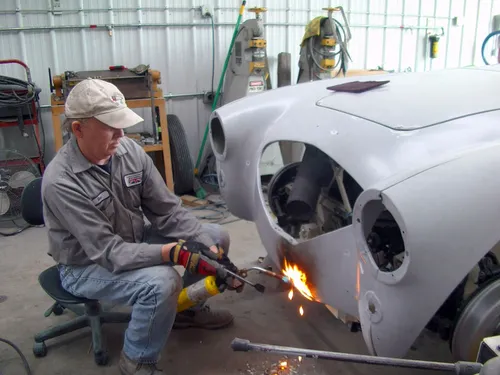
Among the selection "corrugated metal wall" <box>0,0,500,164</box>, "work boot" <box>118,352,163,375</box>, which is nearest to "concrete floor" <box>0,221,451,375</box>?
"work boot" <box>118,352,163,375</box>

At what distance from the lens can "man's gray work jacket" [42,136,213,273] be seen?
6.23ft

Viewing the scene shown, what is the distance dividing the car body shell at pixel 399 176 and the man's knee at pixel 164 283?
0.46 metres

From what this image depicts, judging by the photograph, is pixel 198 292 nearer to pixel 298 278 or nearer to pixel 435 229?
pixel 298 278

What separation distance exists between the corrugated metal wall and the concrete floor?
111 inches

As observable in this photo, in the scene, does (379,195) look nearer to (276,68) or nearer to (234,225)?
(234,225)

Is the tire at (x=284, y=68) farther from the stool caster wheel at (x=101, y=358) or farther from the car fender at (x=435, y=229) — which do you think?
the car fender at (x=435, y=229)

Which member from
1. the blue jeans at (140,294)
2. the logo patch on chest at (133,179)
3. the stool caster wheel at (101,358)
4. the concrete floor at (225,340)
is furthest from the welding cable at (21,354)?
the logo patch on chest at (133,179)

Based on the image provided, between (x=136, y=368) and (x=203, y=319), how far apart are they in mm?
509

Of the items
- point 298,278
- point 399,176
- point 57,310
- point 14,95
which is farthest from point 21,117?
point 399,176

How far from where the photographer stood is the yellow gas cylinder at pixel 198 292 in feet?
6.67

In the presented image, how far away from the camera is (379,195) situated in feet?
4.38

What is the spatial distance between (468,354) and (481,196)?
52cm

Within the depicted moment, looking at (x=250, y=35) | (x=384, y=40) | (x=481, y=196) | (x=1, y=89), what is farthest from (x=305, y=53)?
(x=481, y=196)

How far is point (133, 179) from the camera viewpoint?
7.03 feet
